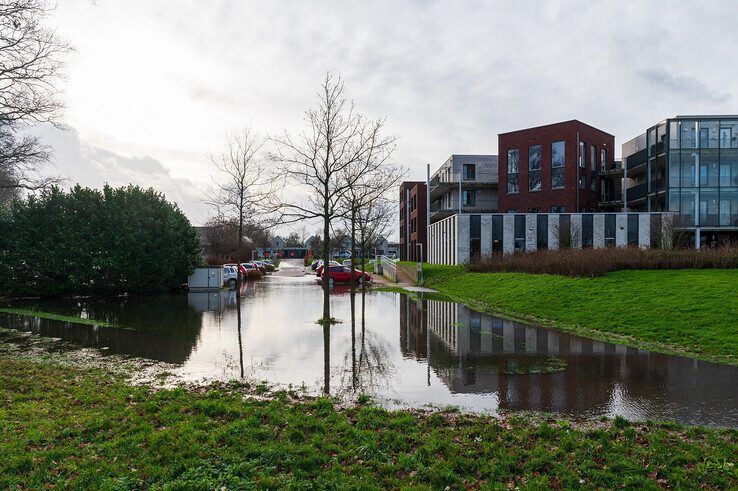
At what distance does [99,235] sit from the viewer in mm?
27188

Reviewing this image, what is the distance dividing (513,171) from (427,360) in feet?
135

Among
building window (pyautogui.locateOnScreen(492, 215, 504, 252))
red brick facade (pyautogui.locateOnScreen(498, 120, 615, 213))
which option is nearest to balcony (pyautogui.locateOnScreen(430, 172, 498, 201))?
red brick facade (pyautogui.locateOnScreen(498, 120, 615, 213))

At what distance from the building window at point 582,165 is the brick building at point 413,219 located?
19.2 metres

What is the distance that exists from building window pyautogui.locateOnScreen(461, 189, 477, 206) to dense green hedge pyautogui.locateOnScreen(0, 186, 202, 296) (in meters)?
33.6

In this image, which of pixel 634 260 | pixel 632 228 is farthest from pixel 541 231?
pixel 634 260

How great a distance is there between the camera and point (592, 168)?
4769 cm

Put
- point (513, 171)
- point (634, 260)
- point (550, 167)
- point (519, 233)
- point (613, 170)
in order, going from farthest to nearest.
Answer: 1. point (613, 170)
2. point (513, 171)
3. point (550, 167)
4. point (519, 233)
5. point (634, 260)

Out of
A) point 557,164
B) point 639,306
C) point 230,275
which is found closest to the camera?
point 639,306

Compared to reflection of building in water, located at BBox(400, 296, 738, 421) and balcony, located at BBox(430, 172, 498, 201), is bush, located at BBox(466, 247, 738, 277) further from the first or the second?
balcony, located at BBox(430, 172, 498, 201)

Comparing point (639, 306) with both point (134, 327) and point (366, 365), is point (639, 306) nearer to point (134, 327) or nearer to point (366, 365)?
point (366, 365)

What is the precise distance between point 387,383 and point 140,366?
5324mm

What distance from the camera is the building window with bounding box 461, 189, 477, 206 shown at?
54562 millimetres

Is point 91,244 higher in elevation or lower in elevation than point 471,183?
lower

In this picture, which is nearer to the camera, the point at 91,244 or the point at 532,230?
the point at 91,244
